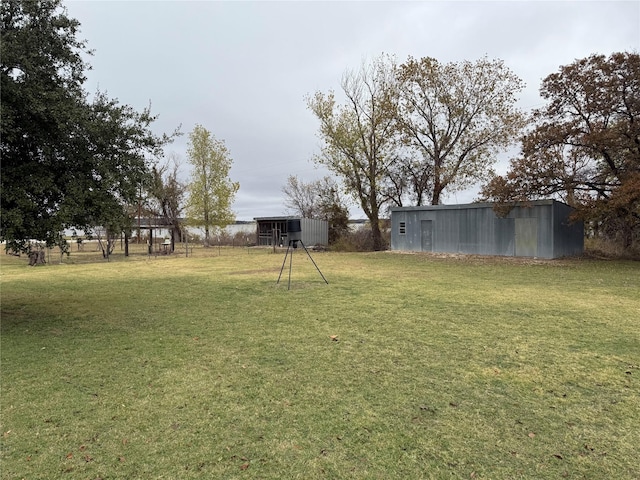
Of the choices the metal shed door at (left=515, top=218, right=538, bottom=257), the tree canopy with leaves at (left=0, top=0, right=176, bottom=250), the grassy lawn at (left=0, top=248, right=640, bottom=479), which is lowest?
the grassy lawn at (left=0, top=248, right=640, bottom=479)

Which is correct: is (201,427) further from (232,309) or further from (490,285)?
(490,285)

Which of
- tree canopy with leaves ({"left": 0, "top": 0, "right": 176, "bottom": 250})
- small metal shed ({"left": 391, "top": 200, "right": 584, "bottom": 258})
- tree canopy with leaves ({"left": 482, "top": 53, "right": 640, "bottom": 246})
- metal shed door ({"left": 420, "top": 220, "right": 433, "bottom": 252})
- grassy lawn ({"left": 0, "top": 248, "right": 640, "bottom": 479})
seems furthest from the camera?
metal shed door ({"left": 420, "top": 220, "right": 433, "bottom": 252})

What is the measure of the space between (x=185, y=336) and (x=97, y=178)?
2.81m

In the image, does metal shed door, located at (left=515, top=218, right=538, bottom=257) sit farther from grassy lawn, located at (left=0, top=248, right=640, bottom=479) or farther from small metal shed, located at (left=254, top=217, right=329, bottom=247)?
small metal shed, located at (left=254, top=217, right=329, bottom=247)

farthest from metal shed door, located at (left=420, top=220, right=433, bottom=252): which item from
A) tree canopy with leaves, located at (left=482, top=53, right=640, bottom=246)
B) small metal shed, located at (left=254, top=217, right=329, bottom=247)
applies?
small metal shed, located at (left=254, top=217, right=329, bottom=247)

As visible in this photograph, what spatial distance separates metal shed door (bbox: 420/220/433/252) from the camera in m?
21.0

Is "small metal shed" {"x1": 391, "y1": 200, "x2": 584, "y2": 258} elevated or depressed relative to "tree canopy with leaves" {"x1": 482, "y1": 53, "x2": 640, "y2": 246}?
depressed

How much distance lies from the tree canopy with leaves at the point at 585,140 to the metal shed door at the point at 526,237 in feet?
5.73

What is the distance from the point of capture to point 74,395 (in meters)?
3.32

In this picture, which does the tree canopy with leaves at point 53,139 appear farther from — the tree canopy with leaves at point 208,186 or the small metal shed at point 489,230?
the tree canopy with leaves at point 208,186

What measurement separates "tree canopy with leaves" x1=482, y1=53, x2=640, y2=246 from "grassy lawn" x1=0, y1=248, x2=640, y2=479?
32.0 feet

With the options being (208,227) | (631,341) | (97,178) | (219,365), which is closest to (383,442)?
(219,365)

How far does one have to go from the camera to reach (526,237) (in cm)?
1778

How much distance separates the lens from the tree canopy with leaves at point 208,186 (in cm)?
3291
